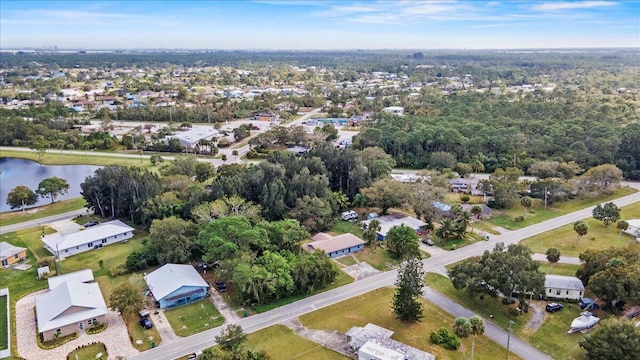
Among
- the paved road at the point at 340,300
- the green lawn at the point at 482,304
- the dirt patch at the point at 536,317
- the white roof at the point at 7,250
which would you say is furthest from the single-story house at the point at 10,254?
the dirt patch at the point at 536,317

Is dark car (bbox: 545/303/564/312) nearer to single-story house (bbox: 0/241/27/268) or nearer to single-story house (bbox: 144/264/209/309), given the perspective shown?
single-story house (bbox: 144/264/209/309)

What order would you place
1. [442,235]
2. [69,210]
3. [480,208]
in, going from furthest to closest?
1. [69,210]
2. [480,208]
3. [442,235]

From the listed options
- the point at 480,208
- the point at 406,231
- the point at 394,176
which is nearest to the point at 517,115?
the point at 394,176

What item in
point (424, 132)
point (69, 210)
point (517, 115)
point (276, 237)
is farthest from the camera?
point (517, 115)

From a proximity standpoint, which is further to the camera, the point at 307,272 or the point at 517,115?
the point at 517,115

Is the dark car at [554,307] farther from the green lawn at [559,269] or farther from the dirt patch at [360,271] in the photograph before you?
→ the dirt patch at [360,271]

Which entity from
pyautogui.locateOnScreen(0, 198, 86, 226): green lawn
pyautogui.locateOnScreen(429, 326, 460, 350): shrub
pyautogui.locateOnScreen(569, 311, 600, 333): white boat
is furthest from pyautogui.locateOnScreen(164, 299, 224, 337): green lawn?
pyautogui.locateOnScreen(0, 198, 86, 226): green lawn

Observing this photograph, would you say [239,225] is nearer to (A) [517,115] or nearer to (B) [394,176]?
(B) [394,176]
